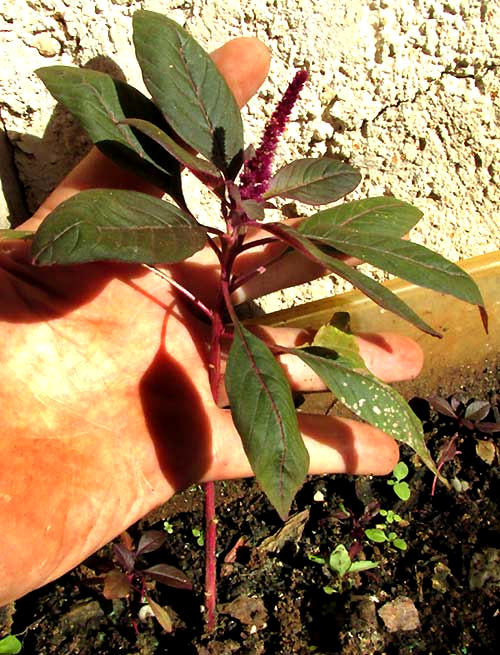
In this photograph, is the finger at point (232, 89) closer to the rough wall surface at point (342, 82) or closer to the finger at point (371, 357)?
the rough wall surface at point (342, 82)

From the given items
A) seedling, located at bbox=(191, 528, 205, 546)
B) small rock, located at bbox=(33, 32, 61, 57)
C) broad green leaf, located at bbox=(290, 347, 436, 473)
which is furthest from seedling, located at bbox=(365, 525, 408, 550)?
small rock, located at bbox=(33, 32, 61, 57)

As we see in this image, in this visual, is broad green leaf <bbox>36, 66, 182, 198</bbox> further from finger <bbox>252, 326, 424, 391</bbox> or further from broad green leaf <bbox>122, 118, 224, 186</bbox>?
finger <bbox>252, 326, 424, 391</bbox>

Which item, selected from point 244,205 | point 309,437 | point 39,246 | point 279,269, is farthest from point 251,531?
point 39,246

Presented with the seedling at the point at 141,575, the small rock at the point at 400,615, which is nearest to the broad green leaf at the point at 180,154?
the seedling at the point at 141,575

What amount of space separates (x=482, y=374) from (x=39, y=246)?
1501 millimetres

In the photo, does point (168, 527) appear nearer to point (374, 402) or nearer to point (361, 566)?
point (361, 566)

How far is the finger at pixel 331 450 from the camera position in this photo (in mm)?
1374

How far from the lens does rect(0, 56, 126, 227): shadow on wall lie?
147 cm

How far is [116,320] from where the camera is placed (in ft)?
4.54

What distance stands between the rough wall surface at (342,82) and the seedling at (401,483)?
1.99 ft

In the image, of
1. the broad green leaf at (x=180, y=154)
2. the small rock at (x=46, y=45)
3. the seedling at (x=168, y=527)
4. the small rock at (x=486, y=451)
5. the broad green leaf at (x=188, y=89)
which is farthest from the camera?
the small rock at (x=486, y=451)

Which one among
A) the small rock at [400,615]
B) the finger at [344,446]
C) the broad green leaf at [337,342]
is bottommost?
the small rock at [400,615]

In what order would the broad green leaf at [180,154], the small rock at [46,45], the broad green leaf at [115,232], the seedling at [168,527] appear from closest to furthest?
the broad green leaf at [115,232] → the broad green leaf at [180,154] → the small rock at [46,45] → the seedling at [168,527]

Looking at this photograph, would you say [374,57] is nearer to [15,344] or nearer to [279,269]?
[279,269]
